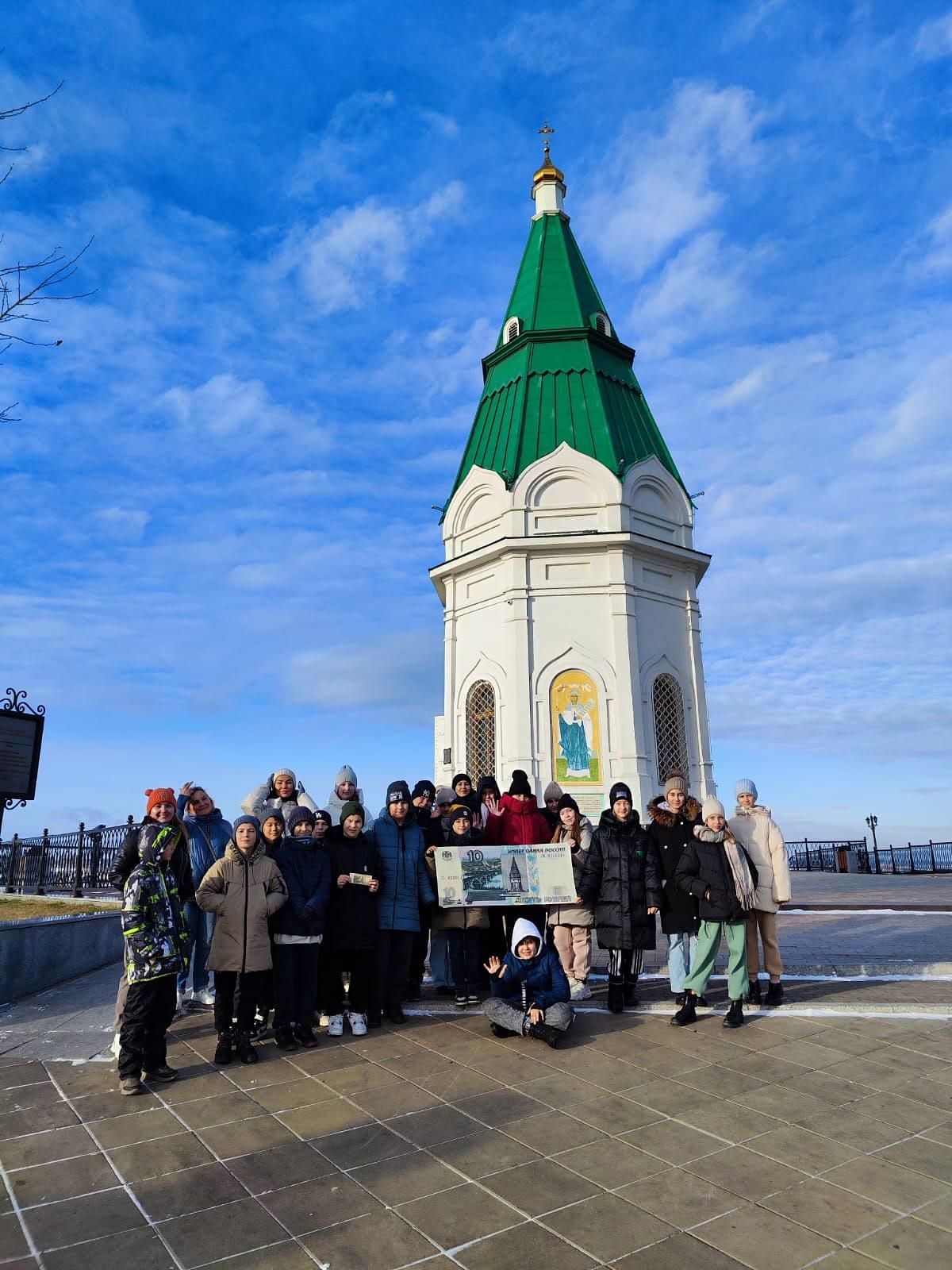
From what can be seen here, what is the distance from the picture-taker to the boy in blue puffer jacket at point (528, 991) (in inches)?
225

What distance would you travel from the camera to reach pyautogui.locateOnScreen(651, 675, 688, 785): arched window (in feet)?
57.1

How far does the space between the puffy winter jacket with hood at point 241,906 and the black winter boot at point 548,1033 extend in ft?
6.25

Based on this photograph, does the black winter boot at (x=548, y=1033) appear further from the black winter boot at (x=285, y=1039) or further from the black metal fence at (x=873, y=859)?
the black metal fence at (x=873, y=859)

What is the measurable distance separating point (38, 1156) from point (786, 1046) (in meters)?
4.63

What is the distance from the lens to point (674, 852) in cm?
691

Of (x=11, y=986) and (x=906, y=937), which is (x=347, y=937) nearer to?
(x=11, y=986)

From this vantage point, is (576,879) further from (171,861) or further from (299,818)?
(171,861)

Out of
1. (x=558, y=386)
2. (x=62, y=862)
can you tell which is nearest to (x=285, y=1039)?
(x=62, y=862)

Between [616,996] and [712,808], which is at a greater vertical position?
[712,808]

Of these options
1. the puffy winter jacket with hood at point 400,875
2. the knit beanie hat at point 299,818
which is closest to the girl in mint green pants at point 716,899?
the puffy winter jacket with hood at point 400,875

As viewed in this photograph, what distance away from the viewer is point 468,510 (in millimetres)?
19344

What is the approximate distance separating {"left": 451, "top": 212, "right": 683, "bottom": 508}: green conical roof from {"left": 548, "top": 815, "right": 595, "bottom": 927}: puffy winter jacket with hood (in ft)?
40.0

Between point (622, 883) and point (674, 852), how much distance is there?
1.86ft

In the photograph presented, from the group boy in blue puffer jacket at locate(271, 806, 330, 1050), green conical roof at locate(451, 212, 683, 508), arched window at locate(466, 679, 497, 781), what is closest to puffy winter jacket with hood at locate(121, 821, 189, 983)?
boy in blue puffer jacket at locate(271, 806, 330, 1050)
